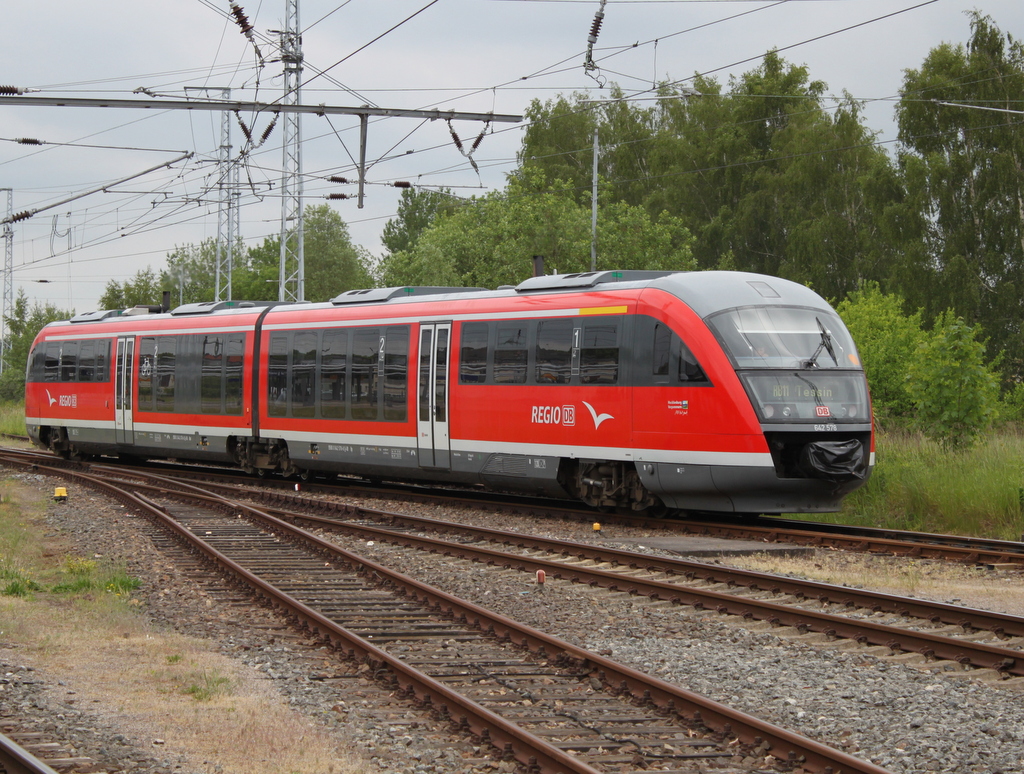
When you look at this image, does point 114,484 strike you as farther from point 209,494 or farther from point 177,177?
point 177,177

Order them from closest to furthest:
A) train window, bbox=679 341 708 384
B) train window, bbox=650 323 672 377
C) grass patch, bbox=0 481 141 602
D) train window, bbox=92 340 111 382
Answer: grass patch, bbox=0 481 141 602 < train window, bbox=679 341 708 384 < train window, bbox=650 323 672 377 < train window, bbox=92 340 111 382

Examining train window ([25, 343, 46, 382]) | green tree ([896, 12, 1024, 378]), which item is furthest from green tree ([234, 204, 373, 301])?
train window ([25, 343, 46, 382])

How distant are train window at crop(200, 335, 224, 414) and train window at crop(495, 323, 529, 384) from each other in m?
8.24

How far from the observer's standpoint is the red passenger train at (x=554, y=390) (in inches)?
574

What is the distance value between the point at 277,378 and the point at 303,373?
0.89 m

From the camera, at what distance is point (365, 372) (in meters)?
20.3

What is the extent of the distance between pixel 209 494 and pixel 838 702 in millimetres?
14630

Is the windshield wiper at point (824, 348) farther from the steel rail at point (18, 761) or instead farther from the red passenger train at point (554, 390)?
the steel rail at point (18, 761)

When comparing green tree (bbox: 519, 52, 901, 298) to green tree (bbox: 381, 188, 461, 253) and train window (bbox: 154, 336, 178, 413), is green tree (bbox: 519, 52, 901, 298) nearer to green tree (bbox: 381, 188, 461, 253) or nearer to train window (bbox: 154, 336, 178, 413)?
train window (bbox: 154, 336, 178, 413)

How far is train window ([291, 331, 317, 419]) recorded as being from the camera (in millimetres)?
21625

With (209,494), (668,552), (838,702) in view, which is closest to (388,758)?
(838,702)

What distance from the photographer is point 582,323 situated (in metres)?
16.4

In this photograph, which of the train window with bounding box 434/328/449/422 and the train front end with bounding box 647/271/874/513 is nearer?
the train front end with bounding box 647/271/874/513

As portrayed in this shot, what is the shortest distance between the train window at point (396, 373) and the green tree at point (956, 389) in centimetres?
794
